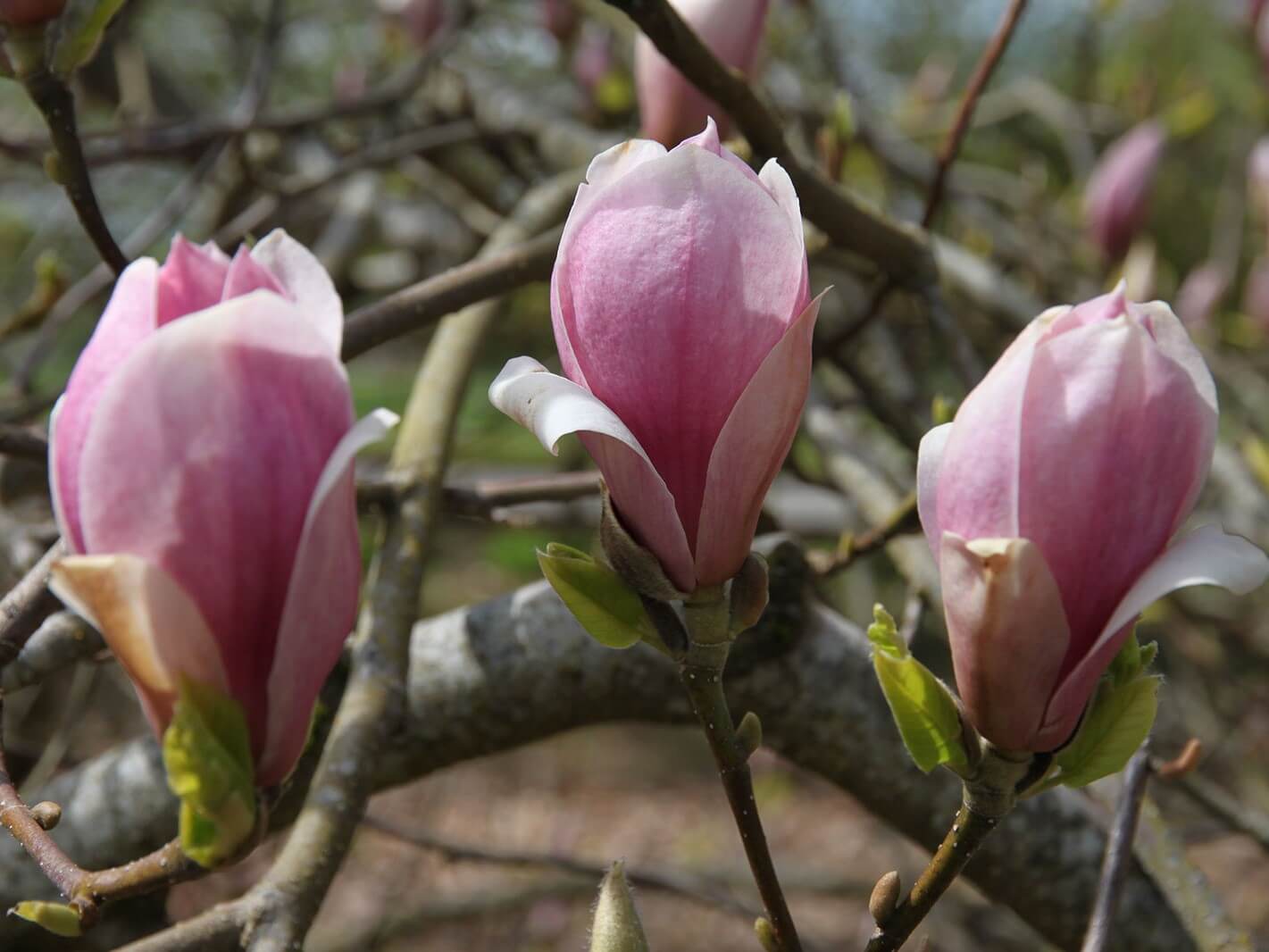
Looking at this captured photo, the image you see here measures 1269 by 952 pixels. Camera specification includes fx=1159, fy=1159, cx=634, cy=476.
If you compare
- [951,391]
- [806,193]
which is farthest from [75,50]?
[951,391]

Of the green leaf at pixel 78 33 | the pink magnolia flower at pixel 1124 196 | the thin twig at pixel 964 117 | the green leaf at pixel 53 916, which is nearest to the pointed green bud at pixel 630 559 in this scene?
the green leaf at pixel 53 916

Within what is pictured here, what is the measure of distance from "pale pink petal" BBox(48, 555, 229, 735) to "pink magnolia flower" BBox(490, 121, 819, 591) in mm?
128

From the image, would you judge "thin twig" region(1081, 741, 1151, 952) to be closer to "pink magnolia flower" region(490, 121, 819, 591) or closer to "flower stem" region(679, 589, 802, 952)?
"flower stem" region(679, 589, 802, 952)

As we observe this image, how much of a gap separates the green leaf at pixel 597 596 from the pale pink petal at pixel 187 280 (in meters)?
0.15

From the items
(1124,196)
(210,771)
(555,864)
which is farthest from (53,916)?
(1124,196)

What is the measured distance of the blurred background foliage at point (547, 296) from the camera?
1.40 metres

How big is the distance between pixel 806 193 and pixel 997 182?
6.02 feet

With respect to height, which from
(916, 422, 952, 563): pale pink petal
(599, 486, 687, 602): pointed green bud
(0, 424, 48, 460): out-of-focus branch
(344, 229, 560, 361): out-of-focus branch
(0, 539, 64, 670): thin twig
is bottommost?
(0, 424, 48, 460): out-of-focus branch

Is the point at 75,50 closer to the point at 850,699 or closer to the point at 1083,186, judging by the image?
the point at 850,699

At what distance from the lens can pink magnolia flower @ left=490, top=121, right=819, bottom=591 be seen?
408mm

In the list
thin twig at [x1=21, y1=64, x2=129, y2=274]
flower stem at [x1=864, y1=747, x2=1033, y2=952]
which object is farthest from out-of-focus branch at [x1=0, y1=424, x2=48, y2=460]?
flower stem at [x1=864, y1=747, x2=1033, y2=952]

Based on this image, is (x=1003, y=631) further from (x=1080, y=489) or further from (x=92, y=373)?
(x=92, y=373)

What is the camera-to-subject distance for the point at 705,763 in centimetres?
455

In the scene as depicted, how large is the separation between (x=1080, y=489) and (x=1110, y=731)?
111 millimetres
